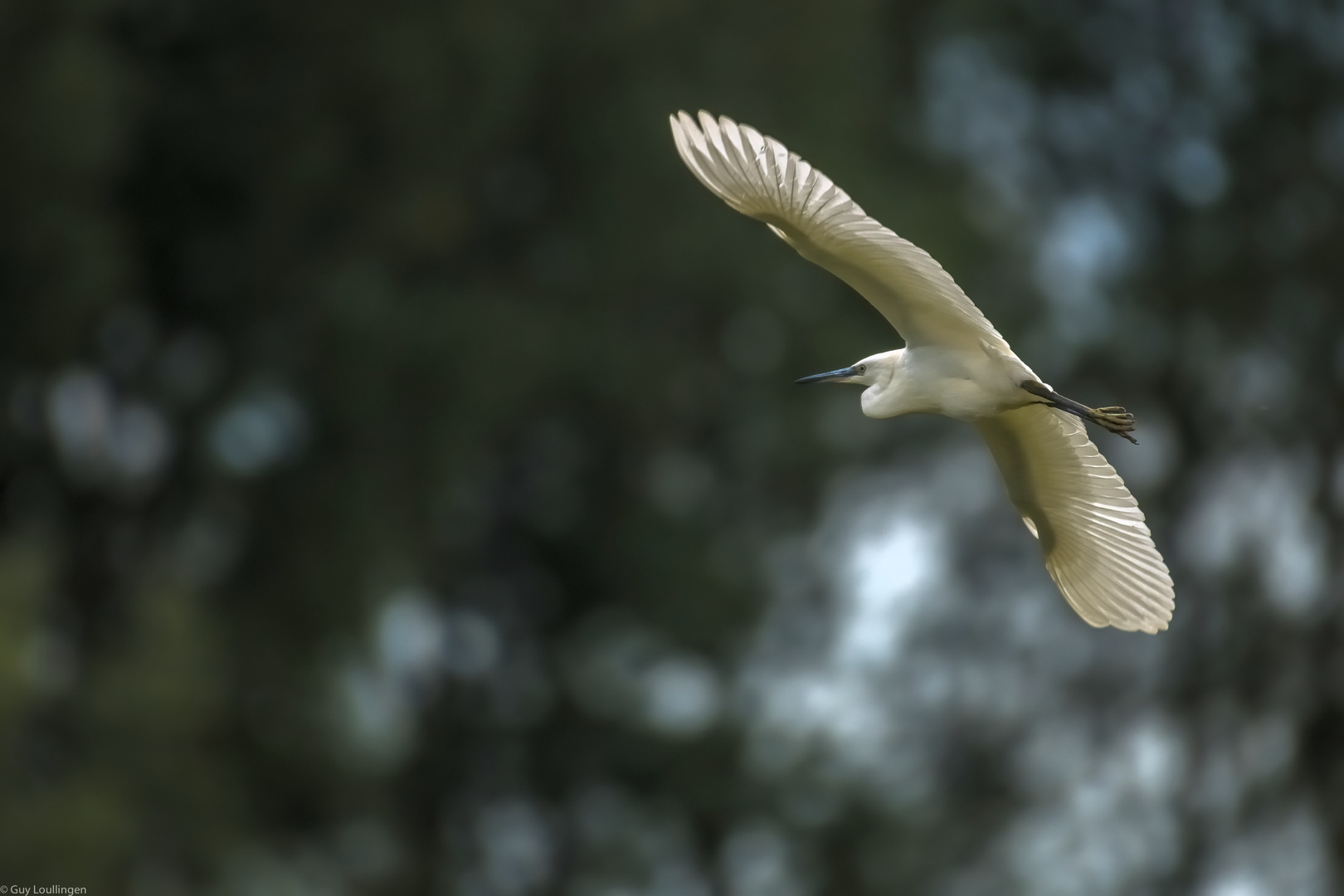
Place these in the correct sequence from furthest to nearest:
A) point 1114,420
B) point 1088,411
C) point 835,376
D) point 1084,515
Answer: point 835,376 < point 1084,515 < point 1114,420 < point 1088,411

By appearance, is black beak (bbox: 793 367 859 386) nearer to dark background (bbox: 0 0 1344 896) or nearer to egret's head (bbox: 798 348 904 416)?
egret's head (bbox: 798 348 904 416)

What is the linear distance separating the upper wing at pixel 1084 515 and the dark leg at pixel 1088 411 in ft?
0.29

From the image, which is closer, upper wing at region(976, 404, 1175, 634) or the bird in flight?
the bird in flight

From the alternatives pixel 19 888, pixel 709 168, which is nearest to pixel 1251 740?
pixel 19 888

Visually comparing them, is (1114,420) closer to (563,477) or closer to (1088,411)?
(1088,411)

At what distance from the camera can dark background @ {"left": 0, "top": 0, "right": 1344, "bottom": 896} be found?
9.81 meters

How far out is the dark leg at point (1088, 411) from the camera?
403 centimetres

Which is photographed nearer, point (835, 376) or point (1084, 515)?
point (1084, 515)

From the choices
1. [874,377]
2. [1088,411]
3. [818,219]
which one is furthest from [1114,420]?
[818,219]

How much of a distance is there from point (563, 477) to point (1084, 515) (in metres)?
5.87

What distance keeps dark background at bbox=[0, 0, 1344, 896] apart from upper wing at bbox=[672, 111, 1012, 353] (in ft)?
18.3

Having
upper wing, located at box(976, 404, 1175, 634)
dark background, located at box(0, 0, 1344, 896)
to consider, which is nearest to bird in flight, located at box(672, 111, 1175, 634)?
upper wing, located at box(976, 404, 1175, 634)

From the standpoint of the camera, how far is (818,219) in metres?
3.68

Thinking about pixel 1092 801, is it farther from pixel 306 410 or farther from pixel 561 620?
pixel 306 410
